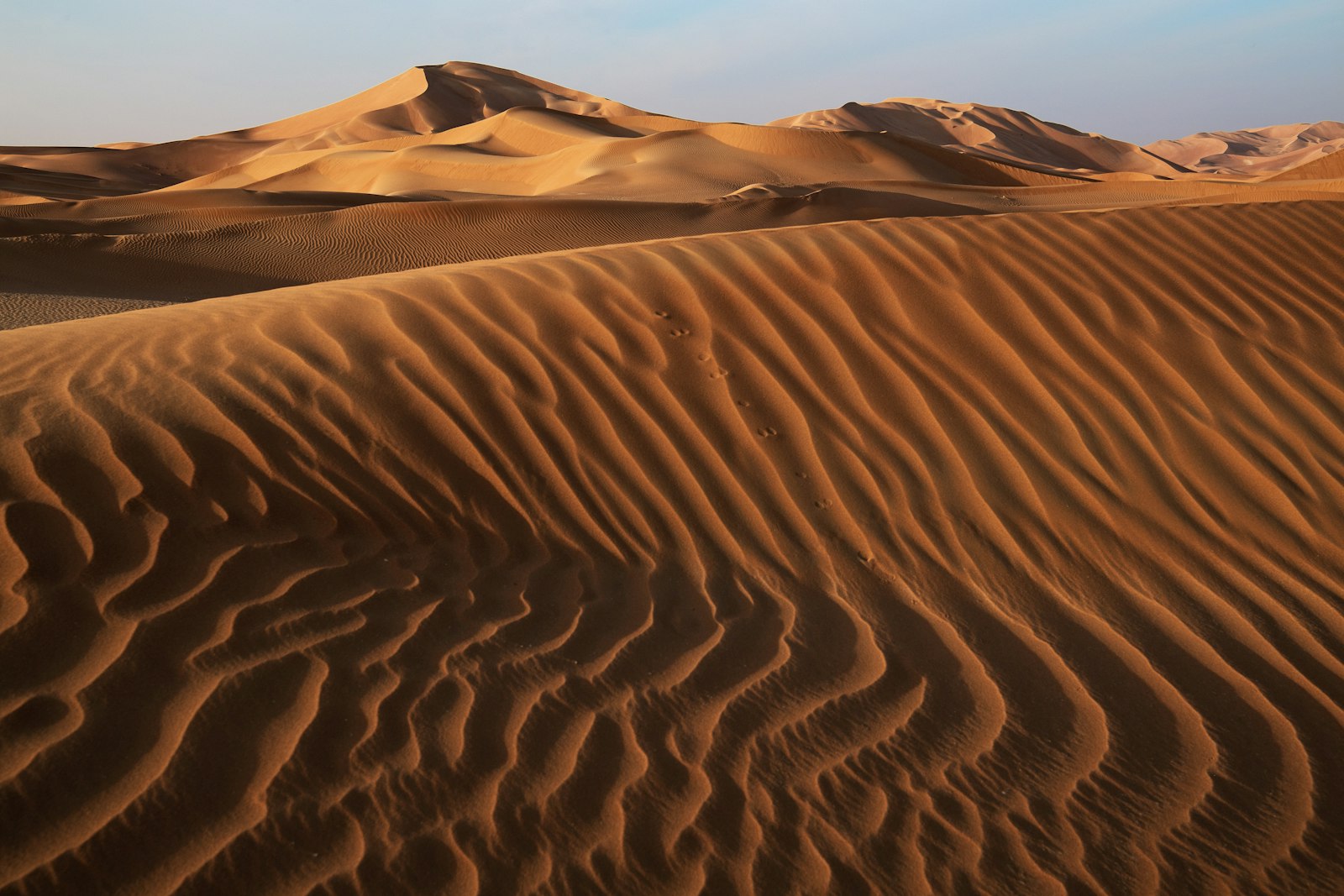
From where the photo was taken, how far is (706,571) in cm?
339

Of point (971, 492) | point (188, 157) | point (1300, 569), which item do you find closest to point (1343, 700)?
point (1300, 569)

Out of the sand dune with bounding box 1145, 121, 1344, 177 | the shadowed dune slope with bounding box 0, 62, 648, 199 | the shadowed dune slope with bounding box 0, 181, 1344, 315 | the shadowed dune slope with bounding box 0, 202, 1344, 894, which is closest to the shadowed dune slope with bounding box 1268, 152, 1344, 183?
the shadowed dune slope with bounding box 0, 181, 1344, 315

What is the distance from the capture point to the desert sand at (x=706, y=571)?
7.45 feet

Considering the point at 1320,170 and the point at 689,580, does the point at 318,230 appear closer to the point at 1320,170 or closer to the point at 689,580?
the point at 689,580

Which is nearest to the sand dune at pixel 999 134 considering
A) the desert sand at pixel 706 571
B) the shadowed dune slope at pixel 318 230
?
the shadowed dune slope at pixel 318 230

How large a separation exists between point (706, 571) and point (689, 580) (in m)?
0.09

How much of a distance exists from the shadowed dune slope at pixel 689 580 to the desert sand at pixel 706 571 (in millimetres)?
14

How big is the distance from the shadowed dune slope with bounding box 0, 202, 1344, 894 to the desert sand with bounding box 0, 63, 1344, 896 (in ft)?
0.05

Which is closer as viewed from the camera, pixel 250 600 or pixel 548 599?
pixel 250 600

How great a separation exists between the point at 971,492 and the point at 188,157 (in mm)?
51815

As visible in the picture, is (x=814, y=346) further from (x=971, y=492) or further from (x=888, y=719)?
(x=888, y=719)

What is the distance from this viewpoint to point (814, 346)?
455 cm

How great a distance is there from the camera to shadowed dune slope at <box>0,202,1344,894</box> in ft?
7.44

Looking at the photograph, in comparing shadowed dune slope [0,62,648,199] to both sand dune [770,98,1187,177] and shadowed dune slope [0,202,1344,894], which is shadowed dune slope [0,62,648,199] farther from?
shadowed dune slope [0,202,1344,894]
